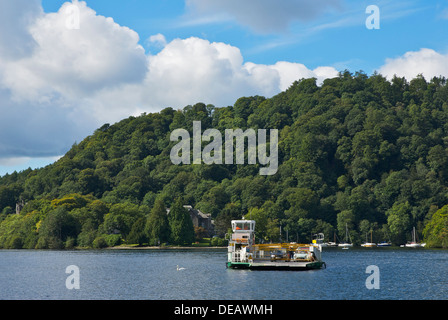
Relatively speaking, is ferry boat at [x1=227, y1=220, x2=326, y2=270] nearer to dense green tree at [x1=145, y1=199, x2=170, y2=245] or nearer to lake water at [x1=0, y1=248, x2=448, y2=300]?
lake water at [x1=0, y1=248, x2=448, y2=300]

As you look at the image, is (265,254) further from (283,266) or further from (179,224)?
(179,224)

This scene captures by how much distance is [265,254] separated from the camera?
12519 centimetres

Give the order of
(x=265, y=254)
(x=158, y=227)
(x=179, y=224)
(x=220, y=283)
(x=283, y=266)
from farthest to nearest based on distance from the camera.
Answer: (x=179, y=224) → (x=158, y=227) → (x=265, y=254) → (x=283, y=266) → (x=220, y=283)

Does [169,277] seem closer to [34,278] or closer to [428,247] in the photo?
[34,278]

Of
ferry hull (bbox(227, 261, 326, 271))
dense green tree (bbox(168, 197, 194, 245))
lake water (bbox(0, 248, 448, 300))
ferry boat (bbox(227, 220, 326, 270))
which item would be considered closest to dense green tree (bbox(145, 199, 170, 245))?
dense green tree (bbox(168, 197, 194, 245))

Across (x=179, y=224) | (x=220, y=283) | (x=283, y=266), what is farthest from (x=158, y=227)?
(x=220, y=283)

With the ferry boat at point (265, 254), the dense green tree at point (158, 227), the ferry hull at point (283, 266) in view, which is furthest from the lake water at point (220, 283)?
the dense green tree at point (158, 227)

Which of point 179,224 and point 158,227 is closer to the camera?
point 158,227

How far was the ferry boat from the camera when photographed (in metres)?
104

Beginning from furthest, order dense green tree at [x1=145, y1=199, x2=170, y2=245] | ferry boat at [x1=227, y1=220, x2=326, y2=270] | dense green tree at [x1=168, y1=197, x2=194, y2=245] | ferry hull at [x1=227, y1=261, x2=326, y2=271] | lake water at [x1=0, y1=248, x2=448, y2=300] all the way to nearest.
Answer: dense green tree at [x1=168, y1=197, x2=194, y2=245] → dense green tree at [x1=145, y1=199, x2=170, y2=245] → ferry boat at [x1=227, y1=220, x2=326, y2=270] → ferry hull at [x1=227, y1=261, x2=326, y2=271] → lake water at [x1=0, y1=248, x2=448, y2=300]

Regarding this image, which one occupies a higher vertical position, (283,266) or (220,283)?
(283,266)
